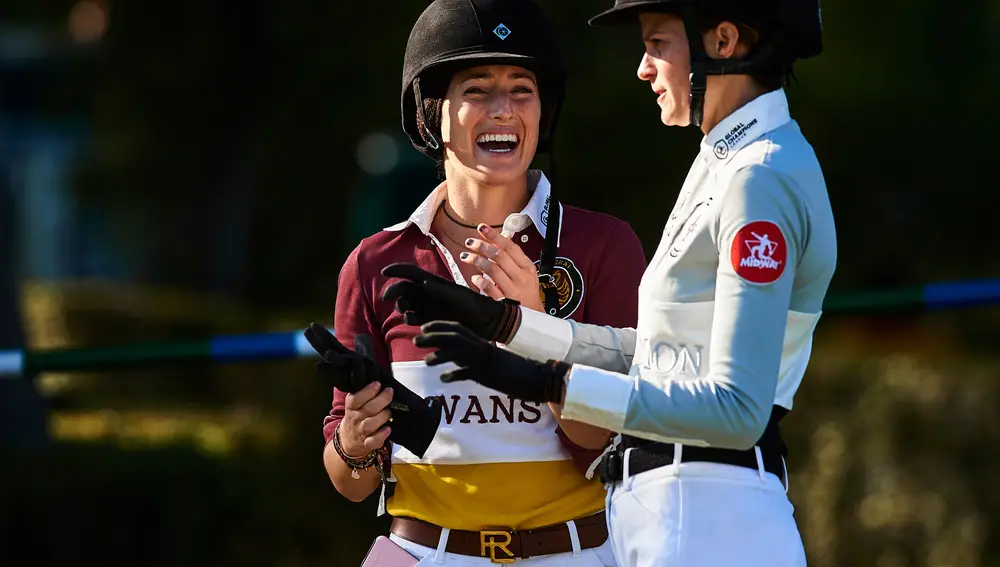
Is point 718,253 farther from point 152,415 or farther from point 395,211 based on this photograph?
point 395,211

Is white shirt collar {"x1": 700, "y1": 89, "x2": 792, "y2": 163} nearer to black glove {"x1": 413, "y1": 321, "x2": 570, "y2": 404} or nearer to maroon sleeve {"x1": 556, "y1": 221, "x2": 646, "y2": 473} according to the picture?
Result: black glove {"x1": 413, "y1": 321, "x2": 570, "y2": 404}

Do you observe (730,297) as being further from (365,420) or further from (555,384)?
(365,420)

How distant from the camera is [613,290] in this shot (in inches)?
139

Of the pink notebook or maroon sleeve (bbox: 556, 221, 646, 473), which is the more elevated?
maroon sleeve (bbox: 556, 221, 646, 473)

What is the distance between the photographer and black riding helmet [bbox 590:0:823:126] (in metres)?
2.81

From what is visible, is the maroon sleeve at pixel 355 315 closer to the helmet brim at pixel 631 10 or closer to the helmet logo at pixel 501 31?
the helmet logo at pixel 501 31

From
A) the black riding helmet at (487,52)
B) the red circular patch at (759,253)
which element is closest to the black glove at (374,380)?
the black riding helmet at (487,52)

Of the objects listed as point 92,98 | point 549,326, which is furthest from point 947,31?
point 549,326

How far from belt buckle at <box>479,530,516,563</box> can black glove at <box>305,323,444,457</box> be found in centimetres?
24

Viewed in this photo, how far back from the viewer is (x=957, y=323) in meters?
9.01

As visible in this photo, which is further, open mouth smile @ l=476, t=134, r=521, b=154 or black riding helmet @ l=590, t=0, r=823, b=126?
open mouth smile @ l=476, t=134, r=521, b=154

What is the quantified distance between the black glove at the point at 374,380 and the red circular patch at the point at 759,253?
889 millimetres

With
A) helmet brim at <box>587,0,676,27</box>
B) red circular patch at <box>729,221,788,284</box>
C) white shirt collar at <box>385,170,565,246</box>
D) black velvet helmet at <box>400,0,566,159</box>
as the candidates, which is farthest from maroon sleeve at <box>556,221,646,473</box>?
red circular patch at <box>729,221,788,284</box>

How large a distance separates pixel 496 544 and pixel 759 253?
1099 millimetres
